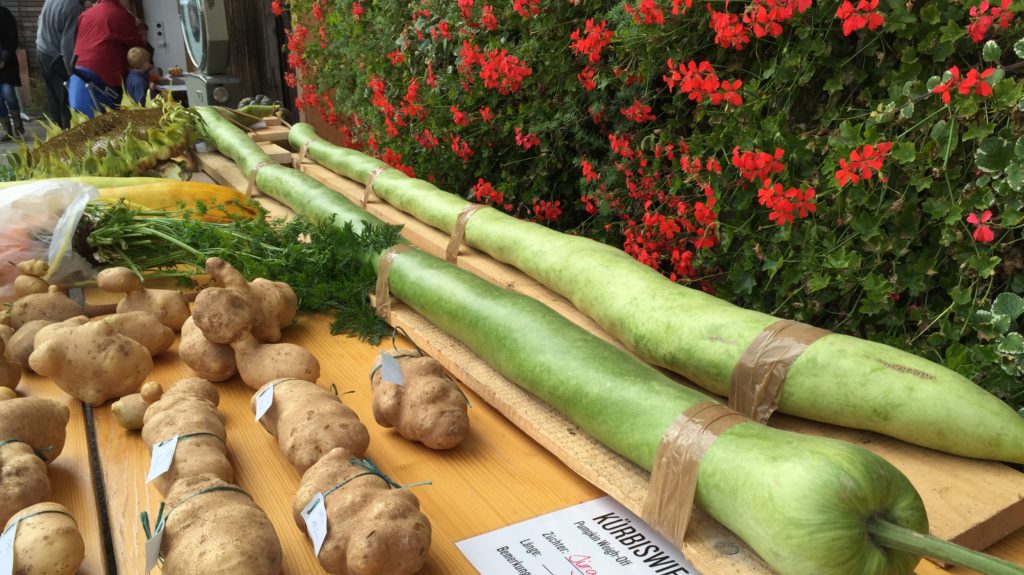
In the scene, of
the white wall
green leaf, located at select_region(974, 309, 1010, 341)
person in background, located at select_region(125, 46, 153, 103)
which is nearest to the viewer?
green leaf, located at select_region(974, 309, 1010, 341)

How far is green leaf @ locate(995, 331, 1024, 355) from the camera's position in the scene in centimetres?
137

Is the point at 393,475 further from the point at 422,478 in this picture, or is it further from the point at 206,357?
the point at 206,357

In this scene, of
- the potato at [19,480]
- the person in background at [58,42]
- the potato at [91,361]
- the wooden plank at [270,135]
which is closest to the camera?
the potato at [19,480]

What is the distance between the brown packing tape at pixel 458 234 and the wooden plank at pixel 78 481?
43.4 inches

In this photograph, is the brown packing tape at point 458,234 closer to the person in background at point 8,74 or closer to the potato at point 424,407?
the potato at point 424,407

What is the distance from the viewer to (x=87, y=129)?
3643 mm

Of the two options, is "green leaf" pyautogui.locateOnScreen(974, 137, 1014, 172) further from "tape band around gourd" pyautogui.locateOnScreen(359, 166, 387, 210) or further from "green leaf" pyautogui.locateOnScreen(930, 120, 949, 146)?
"tape band around gourd" pyautogui.locateOnScreen(359, 166, 387, 210)

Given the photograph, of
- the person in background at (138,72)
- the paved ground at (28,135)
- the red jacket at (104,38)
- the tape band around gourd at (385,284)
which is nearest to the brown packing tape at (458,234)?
the tape band around gourd at (385,284)

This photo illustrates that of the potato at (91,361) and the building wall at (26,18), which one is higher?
the building wall at (26,18)

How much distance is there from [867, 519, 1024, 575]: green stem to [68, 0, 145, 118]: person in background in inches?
257

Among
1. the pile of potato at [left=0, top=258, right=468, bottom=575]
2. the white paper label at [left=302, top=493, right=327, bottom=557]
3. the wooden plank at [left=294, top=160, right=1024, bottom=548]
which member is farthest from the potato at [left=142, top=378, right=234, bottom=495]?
the wooden plank at [left=294, top=160, right=1024, bottom=548]

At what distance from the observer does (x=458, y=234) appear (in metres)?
2.34

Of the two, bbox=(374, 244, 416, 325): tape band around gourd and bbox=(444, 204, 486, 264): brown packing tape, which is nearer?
bbox=(374, 244, 416, 325): tape band around gourd

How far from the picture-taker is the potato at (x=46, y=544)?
3.44ft
